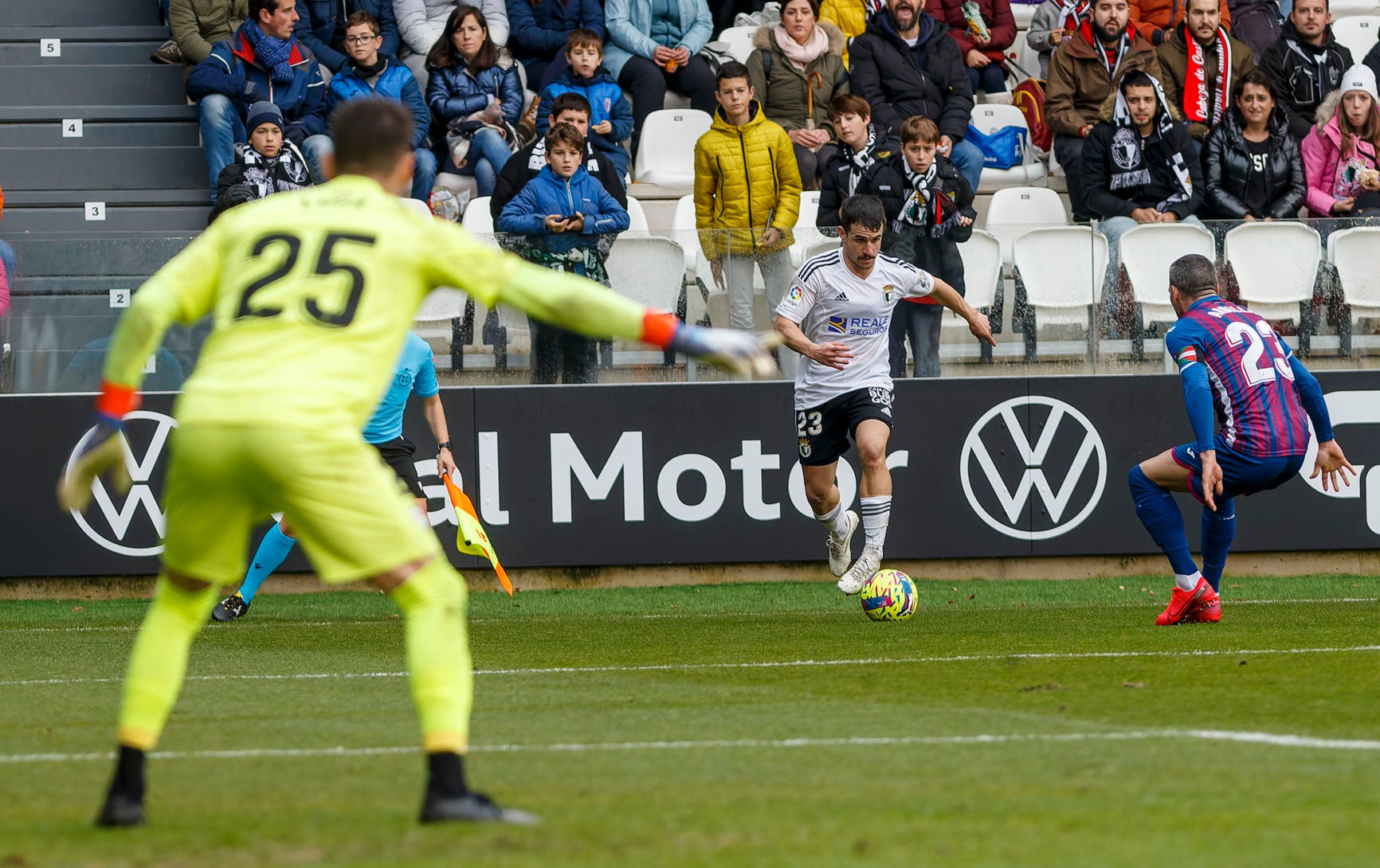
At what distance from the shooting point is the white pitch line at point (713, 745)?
226 inches

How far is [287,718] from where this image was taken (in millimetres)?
6758

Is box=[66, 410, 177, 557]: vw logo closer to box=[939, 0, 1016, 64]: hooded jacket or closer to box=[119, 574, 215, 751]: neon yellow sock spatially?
box=[119, 574, 215, 751]: neon yellow sock

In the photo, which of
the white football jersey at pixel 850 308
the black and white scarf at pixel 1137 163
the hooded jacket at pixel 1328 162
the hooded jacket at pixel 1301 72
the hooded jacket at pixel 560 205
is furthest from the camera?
the hooded jacket at pixel 1301 72

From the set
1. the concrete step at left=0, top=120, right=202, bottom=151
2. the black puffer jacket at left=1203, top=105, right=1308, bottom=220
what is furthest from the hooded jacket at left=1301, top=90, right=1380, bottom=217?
the concrete step at left=0, top=120, right=202, bottom=151

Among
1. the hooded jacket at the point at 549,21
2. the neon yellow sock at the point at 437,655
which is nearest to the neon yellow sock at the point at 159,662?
the neon yellow sock at the point at 437,655

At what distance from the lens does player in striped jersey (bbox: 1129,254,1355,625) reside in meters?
9.60

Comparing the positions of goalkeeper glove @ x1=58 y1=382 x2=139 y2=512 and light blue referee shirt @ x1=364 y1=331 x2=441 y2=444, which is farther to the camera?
light blue referee shirt @ x1=364 y1=331 x2=441 y2=444

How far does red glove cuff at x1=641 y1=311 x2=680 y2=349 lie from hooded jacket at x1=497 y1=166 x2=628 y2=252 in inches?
337

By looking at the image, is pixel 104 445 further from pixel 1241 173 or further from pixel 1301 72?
pixel 1301 72

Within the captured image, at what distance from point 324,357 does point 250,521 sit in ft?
1.64

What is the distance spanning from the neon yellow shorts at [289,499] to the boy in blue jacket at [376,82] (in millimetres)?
10742

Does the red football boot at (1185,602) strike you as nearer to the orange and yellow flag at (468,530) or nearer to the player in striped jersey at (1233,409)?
the player in striped jersey at (1233,409)

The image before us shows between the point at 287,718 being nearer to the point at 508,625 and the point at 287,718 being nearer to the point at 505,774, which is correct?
the point at 505,774

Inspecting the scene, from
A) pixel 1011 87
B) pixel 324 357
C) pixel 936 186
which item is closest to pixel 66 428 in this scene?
pixel 936 186
